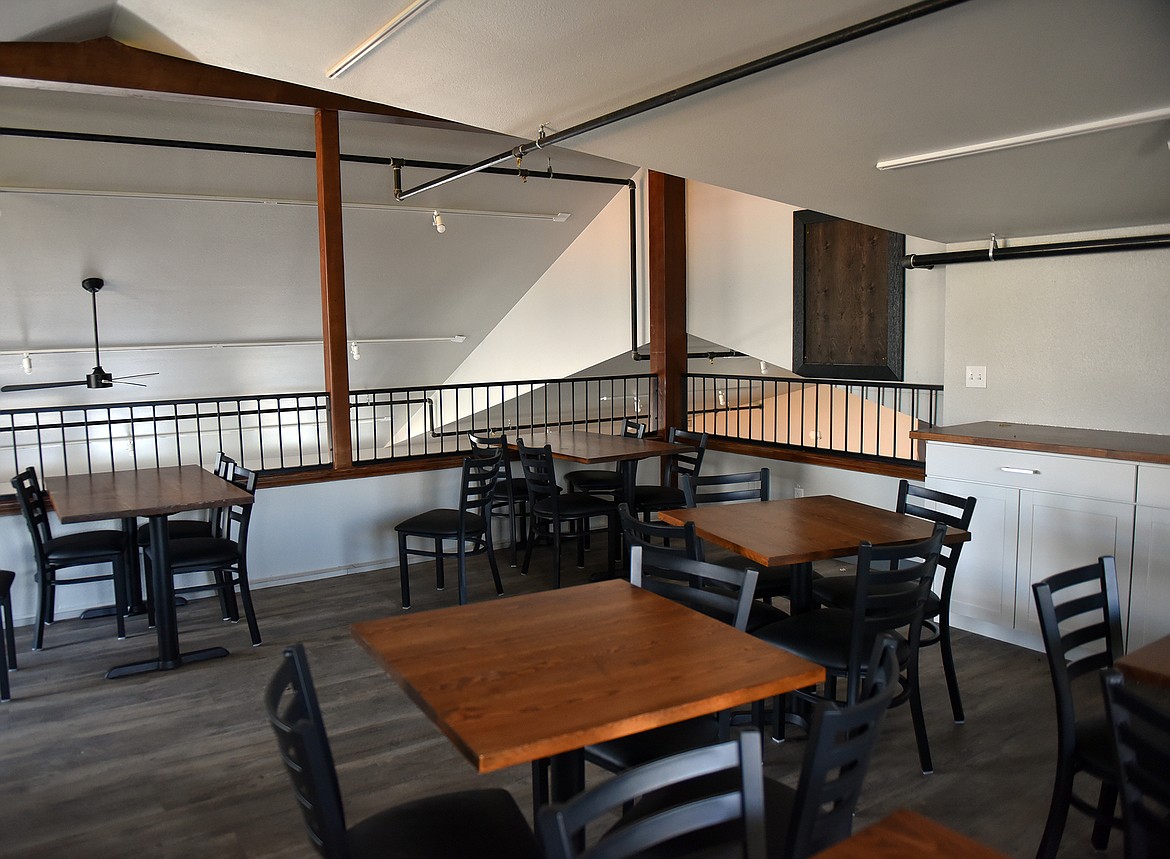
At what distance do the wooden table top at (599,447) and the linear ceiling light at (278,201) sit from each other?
2.22 m

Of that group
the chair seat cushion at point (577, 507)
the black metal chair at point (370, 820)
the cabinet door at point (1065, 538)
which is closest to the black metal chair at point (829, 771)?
the black metal chair at point (370, 820)

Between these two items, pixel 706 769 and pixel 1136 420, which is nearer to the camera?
pixel 706 769

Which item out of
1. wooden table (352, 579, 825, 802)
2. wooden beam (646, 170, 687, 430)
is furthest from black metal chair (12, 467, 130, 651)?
wooden beam (646, 170, 687, 430)

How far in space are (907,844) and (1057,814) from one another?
1451 millimetres

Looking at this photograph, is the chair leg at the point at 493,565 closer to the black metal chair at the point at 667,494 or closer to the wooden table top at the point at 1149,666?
the black metal chair at the point at 667,494

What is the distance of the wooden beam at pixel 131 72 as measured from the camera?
464cm

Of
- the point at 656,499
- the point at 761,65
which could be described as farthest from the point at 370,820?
the point at 656,499

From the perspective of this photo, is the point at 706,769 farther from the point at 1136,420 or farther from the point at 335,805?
the point at 1136,420

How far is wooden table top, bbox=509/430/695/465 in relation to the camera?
543 centimetres

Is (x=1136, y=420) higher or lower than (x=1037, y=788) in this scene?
higher

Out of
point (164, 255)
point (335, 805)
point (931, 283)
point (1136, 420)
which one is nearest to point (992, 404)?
point (1136, 420)

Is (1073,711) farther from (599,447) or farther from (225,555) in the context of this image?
(225,555)

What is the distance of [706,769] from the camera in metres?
1.44

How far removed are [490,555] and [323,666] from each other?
132 cm
